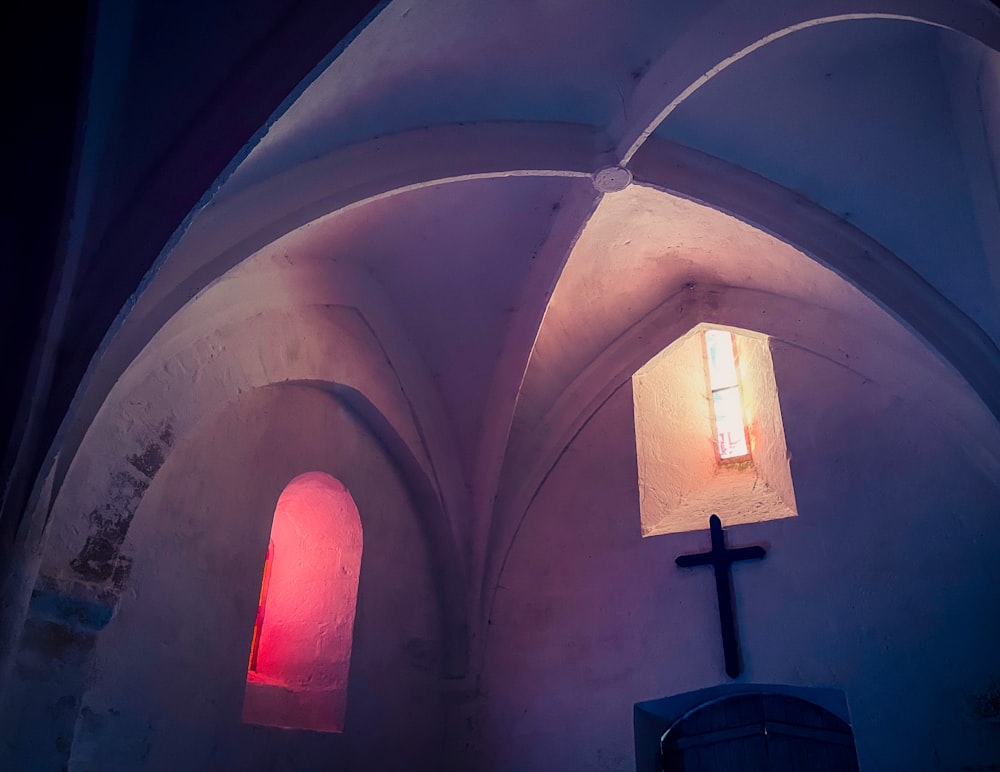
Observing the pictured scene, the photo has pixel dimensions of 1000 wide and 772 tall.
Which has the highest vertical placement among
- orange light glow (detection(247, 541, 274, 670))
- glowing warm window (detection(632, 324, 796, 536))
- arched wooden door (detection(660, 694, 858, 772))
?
glowing warm window (detection(632, 324, 796, 536))

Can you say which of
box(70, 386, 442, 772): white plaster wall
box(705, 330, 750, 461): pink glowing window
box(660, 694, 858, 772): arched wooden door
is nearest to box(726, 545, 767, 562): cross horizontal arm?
box(660, 694, 858, 772): arched wooden door

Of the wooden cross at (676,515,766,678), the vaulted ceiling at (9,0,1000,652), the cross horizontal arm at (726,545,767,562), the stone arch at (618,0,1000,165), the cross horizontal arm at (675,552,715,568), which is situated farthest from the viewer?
the cross horizontal arm at (675,552,715,568)

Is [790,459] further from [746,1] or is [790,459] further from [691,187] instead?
[746,1]

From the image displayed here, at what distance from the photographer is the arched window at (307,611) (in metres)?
6.00

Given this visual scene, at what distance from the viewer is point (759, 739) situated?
6.19 metres

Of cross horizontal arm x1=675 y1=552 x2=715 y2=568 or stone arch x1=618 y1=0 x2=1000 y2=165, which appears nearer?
stone arch x1=618 y1=0 x2=1000 y2=165

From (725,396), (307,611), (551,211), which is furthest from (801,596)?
(307,611)

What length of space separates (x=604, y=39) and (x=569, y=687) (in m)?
4.31

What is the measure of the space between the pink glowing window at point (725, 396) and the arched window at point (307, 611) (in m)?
3.00

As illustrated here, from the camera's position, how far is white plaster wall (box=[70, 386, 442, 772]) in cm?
475

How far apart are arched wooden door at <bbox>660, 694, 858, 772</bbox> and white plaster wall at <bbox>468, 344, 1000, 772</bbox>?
450mm

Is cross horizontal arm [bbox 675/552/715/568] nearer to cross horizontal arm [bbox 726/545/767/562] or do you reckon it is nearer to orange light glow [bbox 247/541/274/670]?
cross horizontal arm [bbox 726/545/767/562]

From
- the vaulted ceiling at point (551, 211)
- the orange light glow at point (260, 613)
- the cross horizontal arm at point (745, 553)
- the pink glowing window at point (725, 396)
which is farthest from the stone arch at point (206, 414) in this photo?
the pink glowing window at point (725, 396)

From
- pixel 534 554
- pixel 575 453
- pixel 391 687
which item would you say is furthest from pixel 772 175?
pixel 391 687
